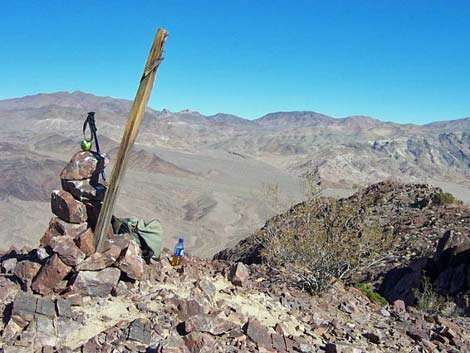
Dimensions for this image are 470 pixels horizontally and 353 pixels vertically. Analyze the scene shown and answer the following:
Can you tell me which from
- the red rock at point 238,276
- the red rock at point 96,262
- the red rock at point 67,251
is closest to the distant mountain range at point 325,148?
the red rock at point 238,276

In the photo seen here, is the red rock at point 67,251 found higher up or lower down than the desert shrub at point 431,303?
higher up

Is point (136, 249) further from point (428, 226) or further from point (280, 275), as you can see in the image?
point (428, 226)

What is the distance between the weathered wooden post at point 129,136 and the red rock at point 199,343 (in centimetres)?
196

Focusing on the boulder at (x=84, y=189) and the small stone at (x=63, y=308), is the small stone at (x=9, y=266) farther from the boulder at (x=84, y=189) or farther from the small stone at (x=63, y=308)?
the small stone at (x=63, y=308)

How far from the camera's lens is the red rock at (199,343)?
5344 millimetres

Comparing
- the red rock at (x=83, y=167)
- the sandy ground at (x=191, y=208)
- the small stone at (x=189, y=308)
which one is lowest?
A: the sandy ground at (x=191, y=208)

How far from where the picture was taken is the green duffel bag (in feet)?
24.0

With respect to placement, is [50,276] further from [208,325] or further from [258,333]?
[258,333]

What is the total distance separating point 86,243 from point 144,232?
108 centimetres

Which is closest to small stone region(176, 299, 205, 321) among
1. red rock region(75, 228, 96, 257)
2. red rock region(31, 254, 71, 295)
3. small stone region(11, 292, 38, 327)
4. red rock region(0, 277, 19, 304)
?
red rock region(75, 228, 96, 257)

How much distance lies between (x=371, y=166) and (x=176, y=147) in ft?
134

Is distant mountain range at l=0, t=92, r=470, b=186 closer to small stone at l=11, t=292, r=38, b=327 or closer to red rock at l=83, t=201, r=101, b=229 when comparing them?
red rock at l=83, t=201, r=101, b=229

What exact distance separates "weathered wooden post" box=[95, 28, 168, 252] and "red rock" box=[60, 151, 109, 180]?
324mm

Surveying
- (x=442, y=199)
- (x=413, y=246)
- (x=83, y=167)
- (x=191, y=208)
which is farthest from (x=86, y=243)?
(x=191, y=208)
